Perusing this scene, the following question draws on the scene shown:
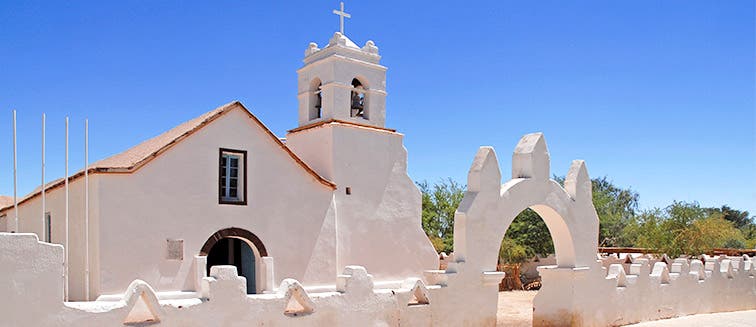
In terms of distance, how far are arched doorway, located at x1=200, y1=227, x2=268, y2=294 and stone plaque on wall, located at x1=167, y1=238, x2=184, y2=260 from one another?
20.5 inches

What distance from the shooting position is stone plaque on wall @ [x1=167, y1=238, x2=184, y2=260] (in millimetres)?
Answer: 16094

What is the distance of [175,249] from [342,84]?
6.65m

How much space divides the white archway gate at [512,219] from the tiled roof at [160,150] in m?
6.17

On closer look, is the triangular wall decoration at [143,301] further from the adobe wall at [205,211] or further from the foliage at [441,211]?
the foliage at [441,211]

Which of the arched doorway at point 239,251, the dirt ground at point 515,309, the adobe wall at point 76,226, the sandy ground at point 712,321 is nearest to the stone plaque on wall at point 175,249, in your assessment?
the arched doorway at point 239,251

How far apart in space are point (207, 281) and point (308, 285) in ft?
26.4

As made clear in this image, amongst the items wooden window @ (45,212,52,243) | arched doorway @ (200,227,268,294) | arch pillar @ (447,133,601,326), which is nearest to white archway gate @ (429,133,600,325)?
arch pillar @ (447,133,601,326)

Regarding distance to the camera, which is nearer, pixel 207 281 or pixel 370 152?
pixel 207 281

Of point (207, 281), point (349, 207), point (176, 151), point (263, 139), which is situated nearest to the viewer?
point (207, 281)

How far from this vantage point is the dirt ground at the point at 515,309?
642 inches

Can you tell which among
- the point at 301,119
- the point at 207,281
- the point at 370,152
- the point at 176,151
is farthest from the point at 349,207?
the point at 207,281

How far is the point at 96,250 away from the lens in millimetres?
15133

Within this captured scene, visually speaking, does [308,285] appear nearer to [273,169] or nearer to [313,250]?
[313,250]

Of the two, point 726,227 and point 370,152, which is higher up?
point 370,152
